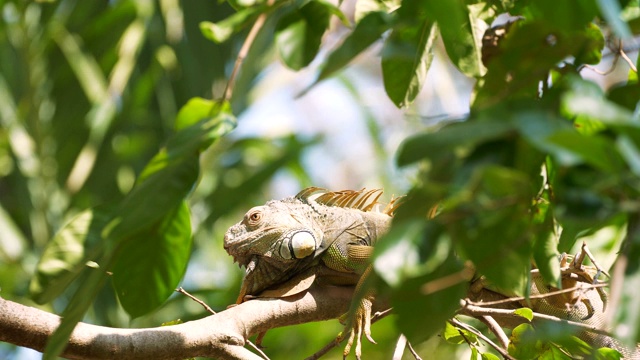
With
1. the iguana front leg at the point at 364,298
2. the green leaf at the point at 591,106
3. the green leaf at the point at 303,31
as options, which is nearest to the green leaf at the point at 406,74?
the green leaf at the point at 303,31

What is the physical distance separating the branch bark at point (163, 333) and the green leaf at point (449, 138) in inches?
31.8

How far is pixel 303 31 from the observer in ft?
4.08

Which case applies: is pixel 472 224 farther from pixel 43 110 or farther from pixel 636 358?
pixel 43 110

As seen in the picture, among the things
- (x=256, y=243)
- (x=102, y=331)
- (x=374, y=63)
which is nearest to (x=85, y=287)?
(x=102, y=331)

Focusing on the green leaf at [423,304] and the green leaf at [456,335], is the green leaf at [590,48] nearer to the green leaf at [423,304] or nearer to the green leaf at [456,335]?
the green leaf at [423,304]

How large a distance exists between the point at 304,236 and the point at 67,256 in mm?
777

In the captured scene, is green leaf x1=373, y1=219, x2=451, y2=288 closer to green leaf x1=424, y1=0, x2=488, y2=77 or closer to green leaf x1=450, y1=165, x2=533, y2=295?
green leaf x1=450, y1=165, x2=533, y2=295

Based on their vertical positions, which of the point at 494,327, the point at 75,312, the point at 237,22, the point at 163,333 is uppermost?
the point at 237,22

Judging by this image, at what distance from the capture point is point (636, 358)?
1.75 meters

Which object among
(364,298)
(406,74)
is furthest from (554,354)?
(406,74)

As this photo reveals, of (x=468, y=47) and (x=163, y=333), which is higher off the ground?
(x=468, y=47)

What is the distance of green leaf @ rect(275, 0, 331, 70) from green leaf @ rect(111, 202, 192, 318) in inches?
11.1

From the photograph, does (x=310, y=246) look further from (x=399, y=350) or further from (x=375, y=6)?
(x=375, y=6)

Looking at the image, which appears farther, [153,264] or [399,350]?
[399,350]
